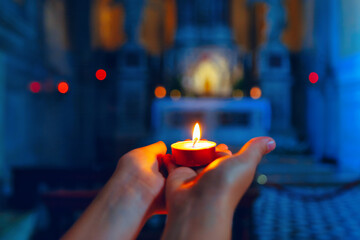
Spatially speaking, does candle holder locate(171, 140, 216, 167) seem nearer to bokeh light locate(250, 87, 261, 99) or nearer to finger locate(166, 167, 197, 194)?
finger locate(166, 167, 197, 194)

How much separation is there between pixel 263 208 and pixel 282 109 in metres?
4.26

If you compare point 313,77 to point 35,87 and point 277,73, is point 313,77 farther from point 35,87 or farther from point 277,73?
point 35,87

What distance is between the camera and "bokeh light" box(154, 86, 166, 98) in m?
8.14

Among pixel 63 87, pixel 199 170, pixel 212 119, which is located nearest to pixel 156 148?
pixel 199 170

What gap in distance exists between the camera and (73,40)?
8094mm

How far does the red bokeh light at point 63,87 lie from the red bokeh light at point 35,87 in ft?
4.00

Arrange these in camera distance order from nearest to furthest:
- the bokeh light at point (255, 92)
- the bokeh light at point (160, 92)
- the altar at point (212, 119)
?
1. the altar at point (212, 119)
2. the bokeh light at point (255, 92)
3. the bokeh light at point (160, 92)

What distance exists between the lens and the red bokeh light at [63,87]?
7.01 metres

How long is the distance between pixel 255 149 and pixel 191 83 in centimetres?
730

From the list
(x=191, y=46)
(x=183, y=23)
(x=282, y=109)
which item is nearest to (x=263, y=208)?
(x=282, y=109)

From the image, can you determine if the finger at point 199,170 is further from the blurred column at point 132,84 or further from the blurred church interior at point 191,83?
the blurred column at point 132,84

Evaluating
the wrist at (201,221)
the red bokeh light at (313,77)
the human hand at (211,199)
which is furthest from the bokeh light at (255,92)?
the wrist at (201,221)

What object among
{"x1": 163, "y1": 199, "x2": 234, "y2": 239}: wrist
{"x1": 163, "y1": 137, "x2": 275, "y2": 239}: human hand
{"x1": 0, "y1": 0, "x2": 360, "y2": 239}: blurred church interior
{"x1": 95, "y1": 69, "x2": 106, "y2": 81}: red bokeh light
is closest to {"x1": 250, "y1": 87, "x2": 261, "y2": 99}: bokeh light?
{"x1": 0, "y1": 0, "x2": 360, "y2": 239}: blurred church interior

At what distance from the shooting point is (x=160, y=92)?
26.9ft
